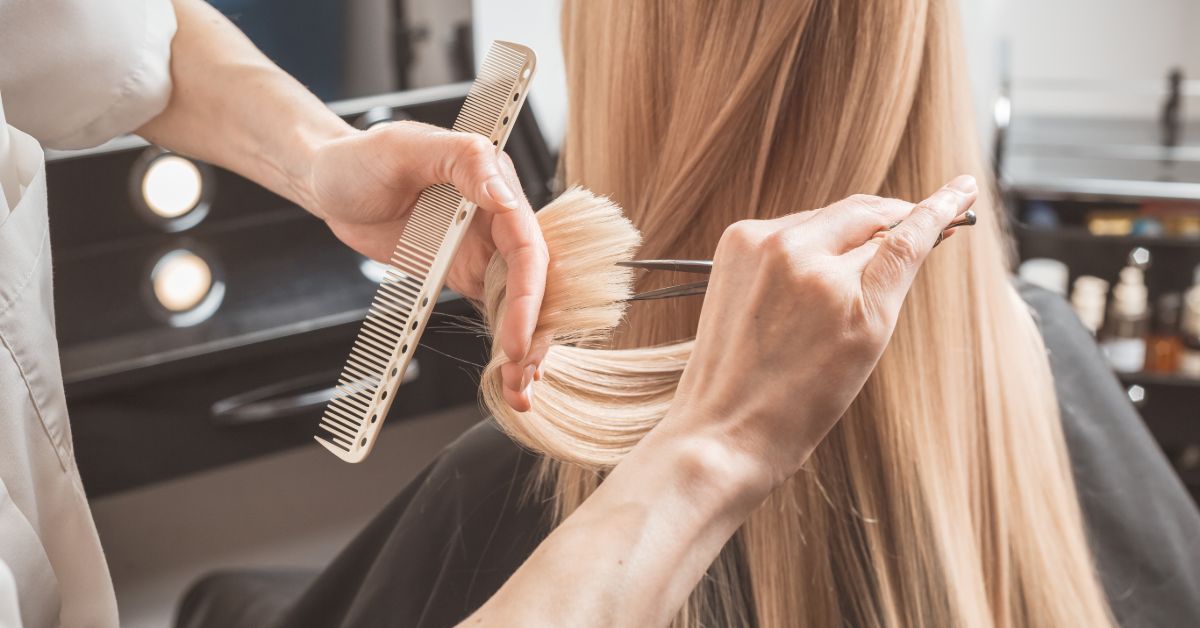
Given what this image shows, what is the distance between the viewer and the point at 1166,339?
185cm

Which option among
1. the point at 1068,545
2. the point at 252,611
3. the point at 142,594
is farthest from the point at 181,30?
the point at 142,594

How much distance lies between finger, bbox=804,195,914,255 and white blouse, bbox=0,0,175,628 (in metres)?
0.46

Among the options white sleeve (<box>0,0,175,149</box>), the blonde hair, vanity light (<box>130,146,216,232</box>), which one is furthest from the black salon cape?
vanity light (<box>130,146,216,232</box>)

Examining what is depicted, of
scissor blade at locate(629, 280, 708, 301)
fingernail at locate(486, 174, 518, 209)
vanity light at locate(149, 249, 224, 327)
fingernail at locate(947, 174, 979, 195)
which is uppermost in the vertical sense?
fingernail at locate(947, 174, 979, 195)

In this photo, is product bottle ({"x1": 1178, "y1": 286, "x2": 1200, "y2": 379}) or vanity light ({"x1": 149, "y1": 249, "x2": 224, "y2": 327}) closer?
vanity light ({"x1": 149, "y1": 249, "x2": 224, "y2": 327})

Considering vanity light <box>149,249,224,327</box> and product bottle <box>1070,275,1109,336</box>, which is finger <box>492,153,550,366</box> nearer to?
vanity light <box>149,249,224,327</box>

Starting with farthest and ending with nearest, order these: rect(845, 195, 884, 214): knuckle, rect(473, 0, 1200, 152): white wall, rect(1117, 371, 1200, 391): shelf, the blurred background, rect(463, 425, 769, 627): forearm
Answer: rect(473, 0, 1200, 152): white wall → rect(1117, 371, 1200, 391): shelf → the blurred background → rect(845, 195, 884, 214): knuckle → rect(463, 425, 769, 627): forearm

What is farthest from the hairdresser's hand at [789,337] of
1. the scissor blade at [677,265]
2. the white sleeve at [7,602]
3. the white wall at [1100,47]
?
the white wall at [1100,47]

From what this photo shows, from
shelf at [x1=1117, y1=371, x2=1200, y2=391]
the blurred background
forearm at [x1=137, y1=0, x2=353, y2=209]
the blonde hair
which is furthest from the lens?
shelf at [x1=1117, y1=371, x2=1200, y2=391]

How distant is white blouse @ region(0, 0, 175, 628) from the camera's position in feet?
2.26

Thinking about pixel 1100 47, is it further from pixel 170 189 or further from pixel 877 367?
pixel 170 189

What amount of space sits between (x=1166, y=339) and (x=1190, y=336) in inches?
1.6

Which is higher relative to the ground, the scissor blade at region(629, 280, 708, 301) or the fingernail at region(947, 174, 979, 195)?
the fingernail at region(947, 174, 979, 195)

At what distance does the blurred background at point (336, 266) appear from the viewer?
1.51 meters
